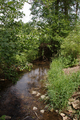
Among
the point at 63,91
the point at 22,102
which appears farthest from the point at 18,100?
the point at 63,91

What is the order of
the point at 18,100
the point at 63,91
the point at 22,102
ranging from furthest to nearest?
the point at 18,100
the point at 22,102
the point at 63,91

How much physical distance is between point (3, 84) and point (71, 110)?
11.8 ft

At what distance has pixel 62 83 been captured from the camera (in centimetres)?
372

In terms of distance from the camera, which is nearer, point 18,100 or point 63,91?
point 63,91

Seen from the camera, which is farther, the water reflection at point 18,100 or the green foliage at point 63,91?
the water reflection at point 18,100

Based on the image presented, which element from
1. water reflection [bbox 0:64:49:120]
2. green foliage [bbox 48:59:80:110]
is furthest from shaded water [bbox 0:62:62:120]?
green foliage [bbox 48:59:80:110]

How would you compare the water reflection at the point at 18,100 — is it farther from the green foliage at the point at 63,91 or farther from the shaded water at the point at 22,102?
the green foliage at the point at 63,91

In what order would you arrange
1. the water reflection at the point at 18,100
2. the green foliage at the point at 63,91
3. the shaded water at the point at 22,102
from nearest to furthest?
1. the shaded water at the point at 22,102
2. the green foliage at the point at 63,91
3. the water reflection at the point at 18,100

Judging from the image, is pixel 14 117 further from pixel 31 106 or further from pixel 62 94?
pixel 62 94

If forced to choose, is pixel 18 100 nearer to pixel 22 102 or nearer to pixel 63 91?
pixel 22 102

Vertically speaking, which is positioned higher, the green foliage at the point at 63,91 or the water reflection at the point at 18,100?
the green foliage at the point at 63,91

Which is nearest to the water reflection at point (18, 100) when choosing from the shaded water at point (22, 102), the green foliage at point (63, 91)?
the shaded water at point (22, 102)

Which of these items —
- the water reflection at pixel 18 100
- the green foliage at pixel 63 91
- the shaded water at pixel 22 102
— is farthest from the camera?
the water reflection at pixel 18 100

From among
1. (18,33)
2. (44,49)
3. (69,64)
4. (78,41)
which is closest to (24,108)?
(18,33)
